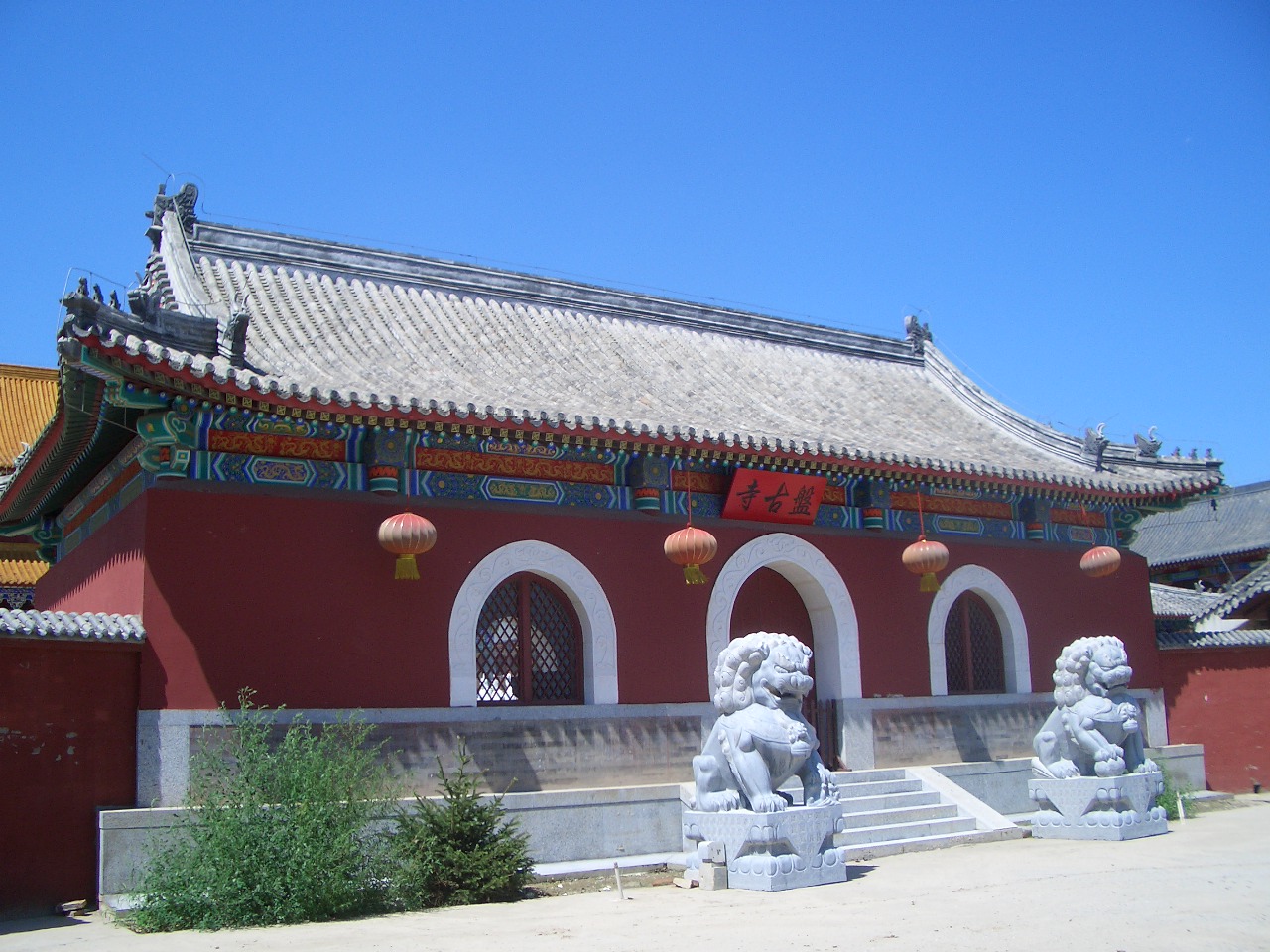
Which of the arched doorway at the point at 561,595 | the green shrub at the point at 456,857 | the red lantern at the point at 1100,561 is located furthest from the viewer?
the red lantern at the point at 1100,561

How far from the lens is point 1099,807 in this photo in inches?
394

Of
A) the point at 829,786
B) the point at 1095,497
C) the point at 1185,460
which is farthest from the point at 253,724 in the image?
the point at 1185,460

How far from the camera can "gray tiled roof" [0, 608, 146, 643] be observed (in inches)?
313

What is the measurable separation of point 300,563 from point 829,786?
4.21m

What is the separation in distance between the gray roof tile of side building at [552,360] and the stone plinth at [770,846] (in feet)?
10.6

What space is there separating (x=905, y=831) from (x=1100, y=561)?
4055mm

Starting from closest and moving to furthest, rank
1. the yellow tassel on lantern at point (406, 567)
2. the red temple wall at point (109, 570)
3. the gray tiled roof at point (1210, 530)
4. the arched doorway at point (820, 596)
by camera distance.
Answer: the red temple wall at point (109, 570) → the yellow tassel on lantern at point (406, 567) → the arched doorway at point (820, 596) → the gray tiled roof at point (1210, 530)

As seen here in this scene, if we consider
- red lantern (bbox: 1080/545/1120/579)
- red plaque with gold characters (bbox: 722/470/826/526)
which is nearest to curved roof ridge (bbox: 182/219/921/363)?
red plaque with gold characters (bbox: 722/470/826/526)

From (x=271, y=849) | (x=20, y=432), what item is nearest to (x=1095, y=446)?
(x=271, y=849)

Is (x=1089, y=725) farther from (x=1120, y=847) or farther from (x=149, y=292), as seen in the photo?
(x=149, y=292)

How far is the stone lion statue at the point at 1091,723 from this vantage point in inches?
396

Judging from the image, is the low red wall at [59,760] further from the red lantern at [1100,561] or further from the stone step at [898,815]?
the red lantern at [1100,561]

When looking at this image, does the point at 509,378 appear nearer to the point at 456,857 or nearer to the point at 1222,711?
the point at 456,857

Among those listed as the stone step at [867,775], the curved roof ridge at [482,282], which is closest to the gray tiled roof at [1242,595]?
the curved roof ridge at [482,282]
